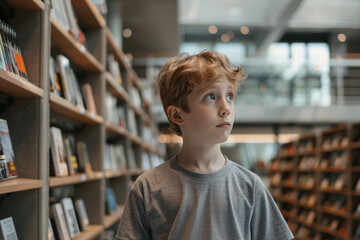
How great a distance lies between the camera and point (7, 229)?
164 cm

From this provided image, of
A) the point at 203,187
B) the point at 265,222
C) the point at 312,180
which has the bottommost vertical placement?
the point at 312,180

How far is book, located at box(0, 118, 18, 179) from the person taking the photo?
5.32ft

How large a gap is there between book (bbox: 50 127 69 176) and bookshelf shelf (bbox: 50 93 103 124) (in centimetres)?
13

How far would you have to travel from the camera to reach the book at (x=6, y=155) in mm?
1620

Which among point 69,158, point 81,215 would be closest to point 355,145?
point 81,215

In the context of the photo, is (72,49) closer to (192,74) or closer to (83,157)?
(83,157)

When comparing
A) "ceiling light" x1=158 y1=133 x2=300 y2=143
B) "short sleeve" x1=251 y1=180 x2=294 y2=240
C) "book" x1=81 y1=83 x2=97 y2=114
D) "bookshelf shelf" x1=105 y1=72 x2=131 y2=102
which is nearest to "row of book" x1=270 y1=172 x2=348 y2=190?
"ceiling light" x1=158 y1=133 x2=300 y2=143

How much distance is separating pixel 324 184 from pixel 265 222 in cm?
519

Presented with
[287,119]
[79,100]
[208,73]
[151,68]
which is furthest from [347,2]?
[208,73]

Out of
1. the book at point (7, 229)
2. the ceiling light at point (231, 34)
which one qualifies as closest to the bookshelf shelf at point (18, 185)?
the book at point (7, 229)

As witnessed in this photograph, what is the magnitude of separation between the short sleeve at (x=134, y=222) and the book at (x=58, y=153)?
99 cm

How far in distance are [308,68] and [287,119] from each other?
1257 millimetres

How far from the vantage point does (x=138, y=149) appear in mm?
5645

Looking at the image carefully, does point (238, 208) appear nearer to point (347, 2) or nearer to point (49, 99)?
point (49, 99)
